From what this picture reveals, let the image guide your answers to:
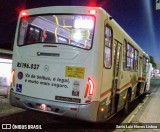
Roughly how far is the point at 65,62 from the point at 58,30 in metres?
0.88

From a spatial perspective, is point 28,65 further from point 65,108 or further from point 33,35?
point 65,108

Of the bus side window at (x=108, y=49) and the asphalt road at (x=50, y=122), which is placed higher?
the bus side window at (x=108, y=49)

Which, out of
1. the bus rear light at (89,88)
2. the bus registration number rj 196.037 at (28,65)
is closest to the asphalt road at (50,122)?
the bus registration number rj 196.037 at (28,65)

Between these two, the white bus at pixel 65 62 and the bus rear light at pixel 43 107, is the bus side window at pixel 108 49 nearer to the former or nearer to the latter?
the white bus at pixel 65 62

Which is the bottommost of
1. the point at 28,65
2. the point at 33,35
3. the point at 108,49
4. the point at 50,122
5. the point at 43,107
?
the point at 50,122

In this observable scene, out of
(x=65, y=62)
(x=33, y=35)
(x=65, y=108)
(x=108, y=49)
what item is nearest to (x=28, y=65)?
(x=33, y=35)

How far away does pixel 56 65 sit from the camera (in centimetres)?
730

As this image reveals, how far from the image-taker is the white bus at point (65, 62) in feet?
22.8

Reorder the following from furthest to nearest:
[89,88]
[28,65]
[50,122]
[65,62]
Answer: [50,122] < [28,65] < [65,62] < [89,88]

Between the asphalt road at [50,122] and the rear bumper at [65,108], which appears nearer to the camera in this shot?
the rear bumper at [65,108]

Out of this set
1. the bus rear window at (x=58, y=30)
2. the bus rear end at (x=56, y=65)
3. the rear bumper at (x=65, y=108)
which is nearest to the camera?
the rear bumper at (x=65, y=108)

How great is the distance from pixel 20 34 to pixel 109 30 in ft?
7.93

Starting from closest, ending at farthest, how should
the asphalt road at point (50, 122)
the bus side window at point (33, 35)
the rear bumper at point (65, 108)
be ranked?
the rear bumper at point (65, 108)
the bus side window at point (33, 35)
the asphalt road at point (50, 122)

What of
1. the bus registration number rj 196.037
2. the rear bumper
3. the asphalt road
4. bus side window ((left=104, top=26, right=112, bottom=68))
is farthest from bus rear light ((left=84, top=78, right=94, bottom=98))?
the asphalt road
